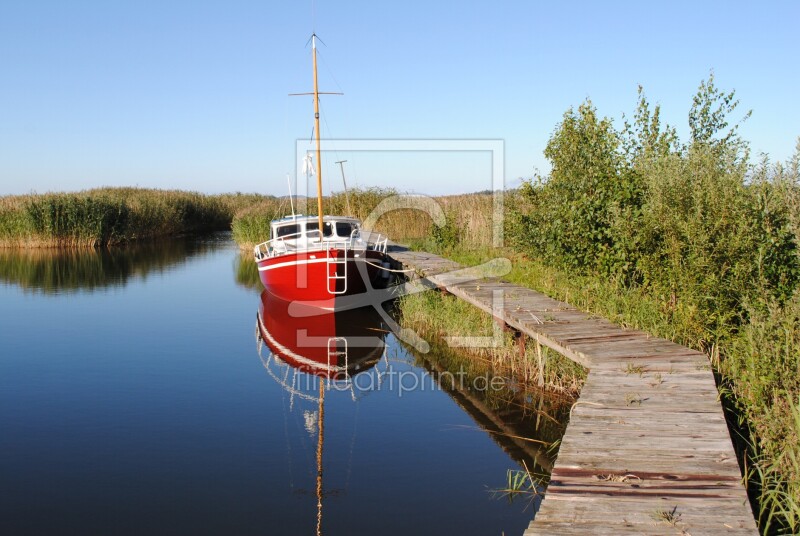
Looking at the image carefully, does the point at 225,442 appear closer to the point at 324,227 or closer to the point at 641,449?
the point at 641,449

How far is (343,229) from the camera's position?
2078 centimetres

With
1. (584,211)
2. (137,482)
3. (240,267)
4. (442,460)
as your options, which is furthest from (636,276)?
(240,267)

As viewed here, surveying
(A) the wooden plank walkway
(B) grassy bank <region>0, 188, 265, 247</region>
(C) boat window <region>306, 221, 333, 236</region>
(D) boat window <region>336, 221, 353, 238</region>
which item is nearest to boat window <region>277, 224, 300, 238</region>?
(C) boat window <region>306, 221, 333, 236</region>

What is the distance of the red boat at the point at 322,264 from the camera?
60.3 feet

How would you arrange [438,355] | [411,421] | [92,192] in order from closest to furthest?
[411,421] < [438,355] < [92,192]

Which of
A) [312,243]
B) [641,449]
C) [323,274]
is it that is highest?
[312,243]

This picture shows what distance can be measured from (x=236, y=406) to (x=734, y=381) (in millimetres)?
7233

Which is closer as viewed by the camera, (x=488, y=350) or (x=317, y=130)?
(x=488, y=350)

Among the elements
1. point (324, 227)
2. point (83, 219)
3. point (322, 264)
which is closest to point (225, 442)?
point (322, 264)

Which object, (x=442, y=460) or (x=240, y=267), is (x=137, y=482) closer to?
(x=442, y=460)

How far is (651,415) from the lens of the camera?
6.56 metres

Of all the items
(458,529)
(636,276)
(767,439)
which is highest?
(636,276)

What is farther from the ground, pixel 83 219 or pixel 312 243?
pixel 83 219

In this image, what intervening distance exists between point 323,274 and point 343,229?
267 centimetres
